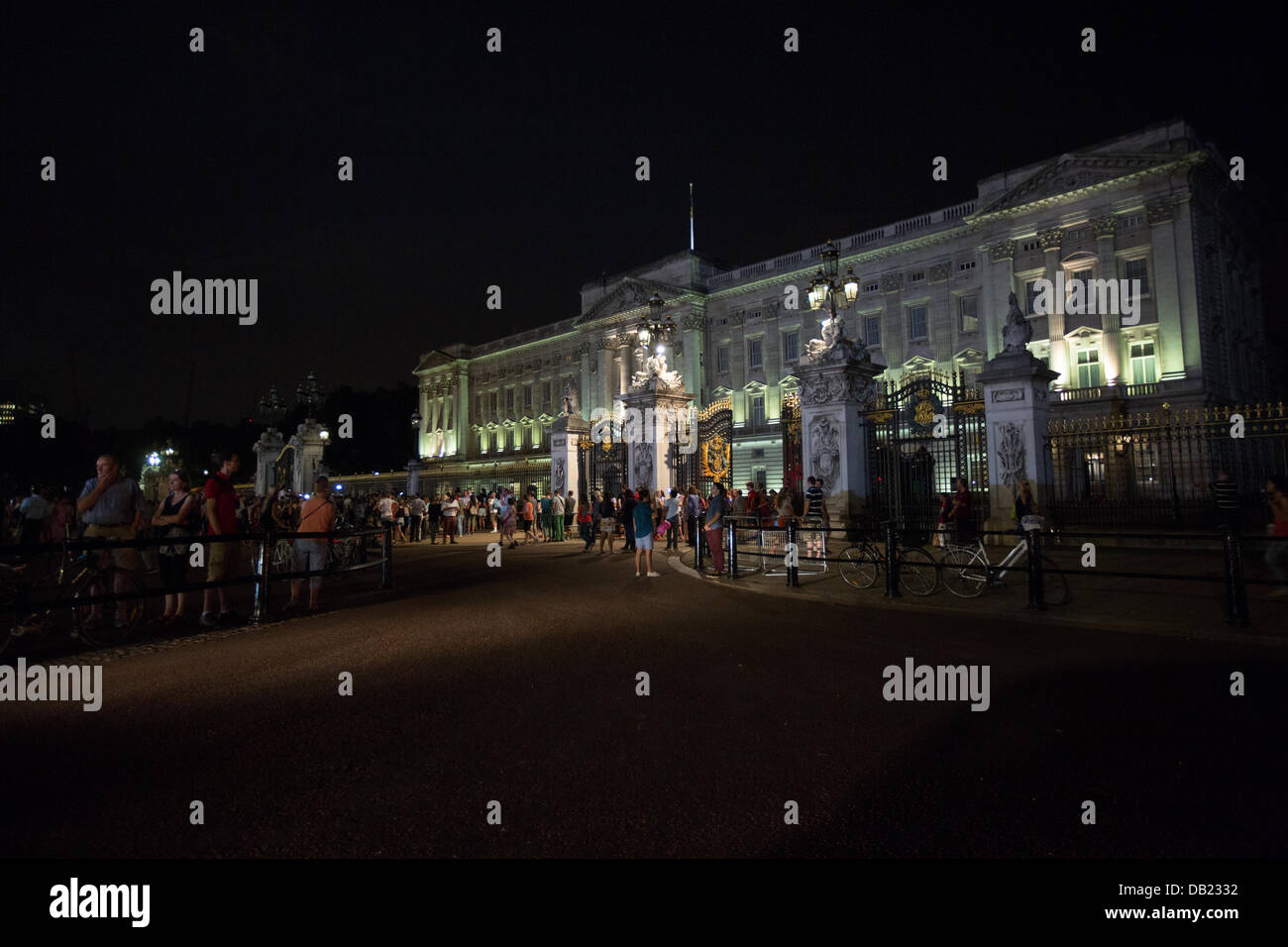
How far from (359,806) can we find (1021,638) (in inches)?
256

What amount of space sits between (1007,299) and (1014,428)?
31.6 meters

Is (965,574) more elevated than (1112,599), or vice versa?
(965,574)

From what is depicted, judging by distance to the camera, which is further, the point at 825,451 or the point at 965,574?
the point at 825,451

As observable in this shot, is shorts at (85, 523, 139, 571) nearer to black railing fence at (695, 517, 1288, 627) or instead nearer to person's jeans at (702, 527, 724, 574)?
black railing fence at (695, 517, 1288, 627)

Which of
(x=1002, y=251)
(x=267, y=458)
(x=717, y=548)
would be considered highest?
(x=1002, y=251)

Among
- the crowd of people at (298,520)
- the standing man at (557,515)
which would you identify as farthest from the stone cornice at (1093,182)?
the standing man at (557,515)

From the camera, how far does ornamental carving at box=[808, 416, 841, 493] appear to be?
636 inches

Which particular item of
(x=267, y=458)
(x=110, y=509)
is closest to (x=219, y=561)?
(x=110, y=509)

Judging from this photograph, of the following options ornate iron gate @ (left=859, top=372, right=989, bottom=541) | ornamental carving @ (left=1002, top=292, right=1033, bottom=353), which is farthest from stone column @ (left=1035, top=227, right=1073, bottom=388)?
ornamental carving @ (left=1002, top=292, right=1033, bottom=353)

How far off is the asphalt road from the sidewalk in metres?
0.66

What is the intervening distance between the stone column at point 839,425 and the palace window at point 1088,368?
90.8ft

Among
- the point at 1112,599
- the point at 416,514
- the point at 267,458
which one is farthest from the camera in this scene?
the point at 267,458

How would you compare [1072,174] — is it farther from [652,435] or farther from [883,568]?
[883,568]

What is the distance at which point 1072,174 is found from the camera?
38125 mm
